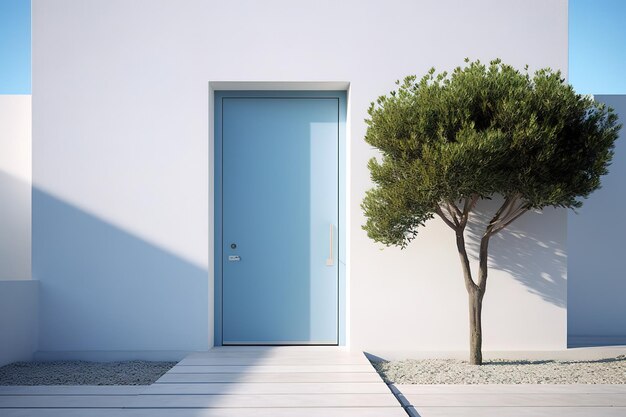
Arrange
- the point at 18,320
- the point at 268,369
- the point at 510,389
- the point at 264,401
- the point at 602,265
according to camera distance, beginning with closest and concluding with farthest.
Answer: the point at 264,401 < the point at 510,389 < the point at 268,369 < the point at 18,320 < the point at 602,265

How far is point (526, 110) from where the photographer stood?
4.76m

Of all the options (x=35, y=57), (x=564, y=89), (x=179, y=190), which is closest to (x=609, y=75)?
(x=564, y=89)

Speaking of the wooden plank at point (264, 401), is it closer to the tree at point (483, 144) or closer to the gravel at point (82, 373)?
the gravel at point (82, 373)

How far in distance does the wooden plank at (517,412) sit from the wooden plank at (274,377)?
758 mm

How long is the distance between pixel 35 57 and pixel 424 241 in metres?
3.85

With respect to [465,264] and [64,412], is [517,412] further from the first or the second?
[64,412]

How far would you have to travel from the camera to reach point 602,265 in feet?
22.8

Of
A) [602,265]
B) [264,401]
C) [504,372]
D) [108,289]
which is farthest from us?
[602,265]

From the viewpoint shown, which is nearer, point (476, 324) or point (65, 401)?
point (65, 401)

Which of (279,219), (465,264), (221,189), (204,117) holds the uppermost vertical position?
(204,117)

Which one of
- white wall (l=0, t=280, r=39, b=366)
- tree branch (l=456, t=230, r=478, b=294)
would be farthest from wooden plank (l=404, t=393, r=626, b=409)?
white wall (l=0, t=280, r=39, b=366)

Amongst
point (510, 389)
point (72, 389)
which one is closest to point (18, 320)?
point (72, 389)

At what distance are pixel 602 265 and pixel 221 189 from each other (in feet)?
13.4

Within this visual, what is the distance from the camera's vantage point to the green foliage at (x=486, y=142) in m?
4.74
